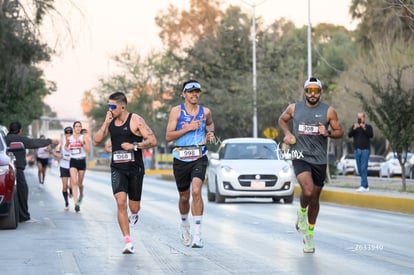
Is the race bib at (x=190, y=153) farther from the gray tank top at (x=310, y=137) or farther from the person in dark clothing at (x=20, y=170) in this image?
the person in dark clothing at (x=20, y=170)

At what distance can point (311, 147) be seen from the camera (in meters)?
12.9

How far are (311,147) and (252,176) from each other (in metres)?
11.8

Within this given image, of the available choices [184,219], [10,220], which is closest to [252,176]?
[10,220]

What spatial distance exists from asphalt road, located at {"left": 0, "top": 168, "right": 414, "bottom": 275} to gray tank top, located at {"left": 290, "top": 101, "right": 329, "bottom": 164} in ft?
3.73

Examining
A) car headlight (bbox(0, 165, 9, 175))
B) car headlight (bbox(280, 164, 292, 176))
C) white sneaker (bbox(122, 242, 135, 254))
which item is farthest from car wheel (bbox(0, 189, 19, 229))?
car headlight (bbox(280, 164, 292, 176))

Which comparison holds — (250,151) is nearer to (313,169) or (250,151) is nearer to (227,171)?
→ (227,171)

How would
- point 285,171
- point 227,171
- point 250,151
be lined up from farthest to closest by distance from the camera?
point 250,151 → point 285,171 → point 227,171

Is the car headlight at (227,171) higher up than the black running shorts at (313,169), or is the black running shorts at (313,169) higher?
the black running shorts at (313,169)

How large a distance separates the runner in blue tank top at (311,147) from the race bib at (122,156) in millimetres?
1848

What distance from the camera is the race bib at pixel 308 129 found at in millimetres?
12867

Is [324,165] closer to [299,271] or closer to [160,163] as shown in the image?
[299,271]

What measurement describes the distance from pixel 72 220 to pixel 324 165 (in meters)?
7.31

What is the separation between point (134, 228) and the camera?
1703 cm

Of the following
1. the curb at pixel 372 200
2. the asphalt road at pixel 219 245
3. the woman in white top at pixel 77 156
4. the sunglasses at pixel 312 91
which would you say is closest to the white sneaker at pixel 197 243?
the asphalt road at pixel 219 245
